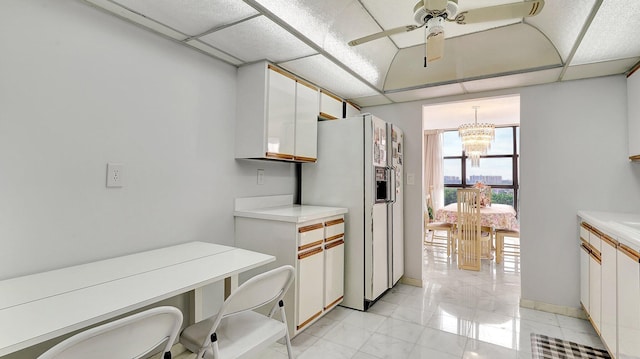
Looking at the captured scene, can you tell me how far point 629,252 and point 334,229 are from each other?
1.86 m

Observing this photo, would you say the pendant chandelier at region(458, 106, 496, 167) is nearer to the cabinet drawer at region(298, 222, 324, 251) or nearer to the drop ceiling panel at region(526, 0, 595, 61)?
the drop ceiling panel at region(526, 0, 595, 61)

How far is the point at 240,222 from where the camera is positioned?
8.18 feet

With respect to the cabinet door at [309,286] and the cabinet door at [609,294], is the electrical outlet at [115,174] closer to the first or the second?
the cabinet door at [309,286]

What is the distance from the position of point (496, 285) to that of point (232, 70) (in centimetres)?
365

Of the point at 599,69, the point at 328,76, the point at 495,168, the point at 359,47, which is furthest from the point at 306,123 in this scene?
the point at 495,168

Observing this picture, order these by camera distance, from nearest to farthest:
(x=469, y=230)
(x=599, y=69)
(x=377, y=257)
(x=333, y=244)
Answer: (x=599, y=69) → (x=333, y=244) → (x=377, y=257) → (x=469, y=230)

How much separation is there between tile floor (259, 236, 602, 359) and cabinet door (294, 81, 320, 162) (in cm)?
150

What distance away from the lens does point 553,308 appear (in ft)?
9.38

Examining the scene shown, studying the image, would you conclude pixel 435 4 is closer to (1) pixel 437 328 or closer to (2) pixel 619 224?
(2) pixel 619 224

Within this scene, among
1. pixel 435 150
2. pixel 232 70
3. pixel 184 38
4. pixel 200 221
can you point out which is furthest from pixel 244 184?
pixel 435 150

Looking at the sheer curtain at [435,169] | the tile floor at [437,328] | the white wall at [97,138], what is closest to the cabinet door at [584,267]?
the tile floor at [437,328]

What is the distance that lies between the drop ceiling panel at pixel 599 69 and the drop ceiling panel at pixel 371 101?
1652mm

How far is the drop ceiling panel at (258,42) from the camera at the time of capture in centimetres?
194

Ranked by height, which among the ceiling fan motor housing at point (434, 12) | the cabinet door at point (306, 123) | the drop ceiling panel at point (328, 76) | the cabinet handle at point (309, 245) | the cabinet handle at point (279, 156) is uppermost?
the drop ceiling panel at point (328, 76)
